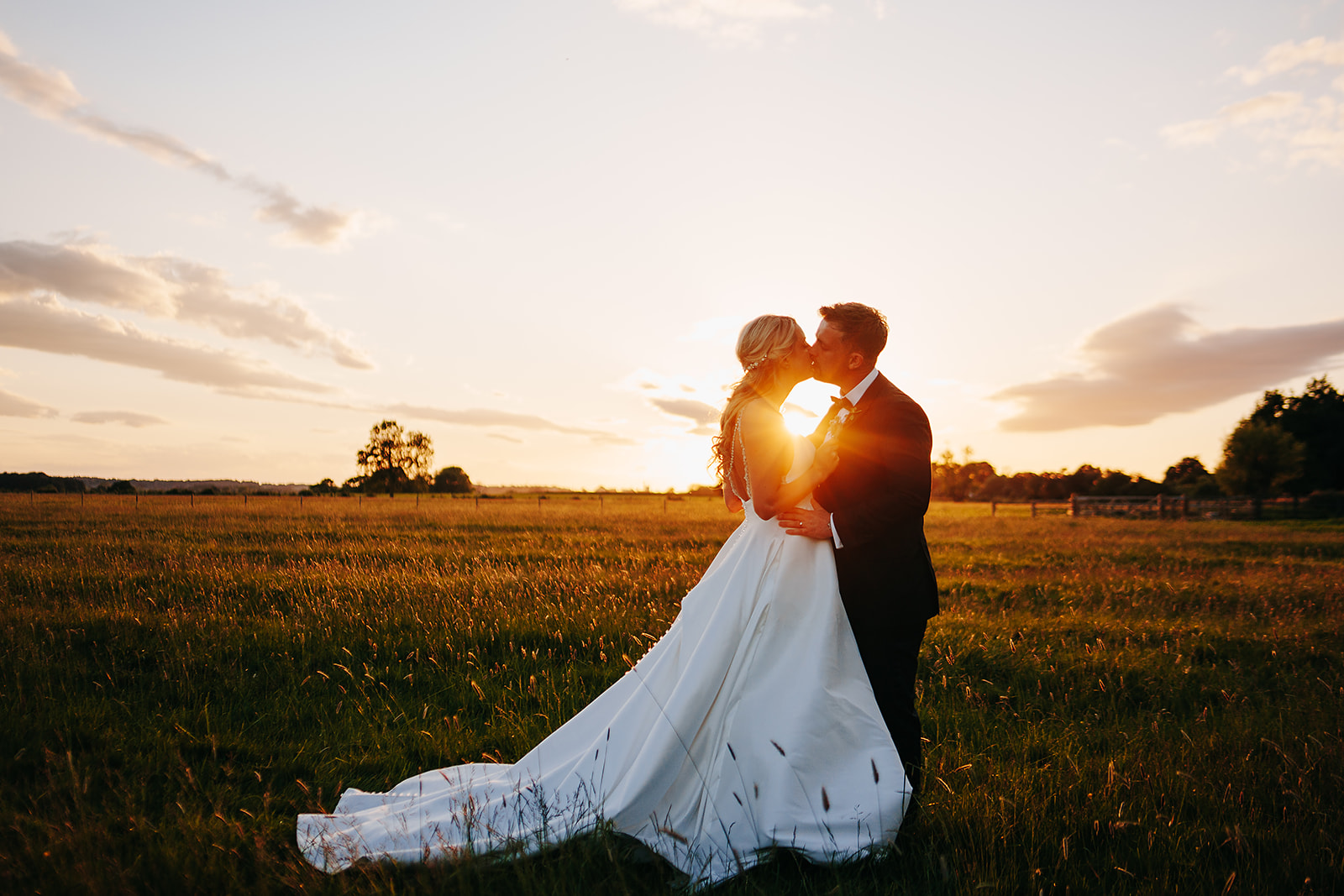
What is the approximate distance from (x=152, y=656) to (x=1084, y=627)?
1081 centimetres

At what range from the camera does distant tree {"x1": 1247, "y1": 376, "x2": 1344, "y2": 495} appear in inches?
2413

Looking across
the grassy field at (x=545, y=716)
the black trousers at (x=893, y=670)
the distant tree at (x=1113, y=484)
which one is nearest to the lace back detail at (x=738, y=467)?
the black trousers at (x=893, y=670)

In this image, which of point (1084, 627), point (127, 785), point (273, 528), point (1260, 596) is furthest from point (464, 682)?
point (273, 528)

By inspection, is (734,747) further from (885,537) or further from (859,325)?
(859,325)

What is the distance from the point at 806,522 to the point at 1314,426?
88134mm

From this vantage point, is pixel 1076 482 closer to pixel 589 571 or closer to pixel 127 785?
pixel 589 571

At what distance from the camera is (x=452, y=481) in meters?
114

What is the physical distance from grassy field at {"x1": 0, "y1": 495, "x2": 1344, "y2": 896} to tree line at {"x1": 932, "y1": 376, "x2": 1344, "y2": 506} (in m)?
46.0

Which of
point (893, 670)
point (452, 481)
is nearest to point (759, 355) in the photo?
point (893, 670)

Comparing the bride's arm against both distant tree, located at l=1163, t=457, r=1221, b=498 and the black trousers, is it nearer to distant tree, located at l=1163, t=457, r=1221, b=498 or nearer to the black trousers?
the black trousers

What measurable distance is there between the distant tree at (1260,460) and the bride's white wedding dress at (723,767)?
69088 mm

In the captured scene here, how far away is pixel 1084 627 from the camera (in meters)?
8.72

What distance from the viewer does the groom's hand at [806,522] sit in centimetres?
374

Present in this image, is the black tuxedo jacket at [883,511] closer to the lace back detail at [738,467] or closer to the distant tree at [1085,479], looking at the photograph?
the lace back detail at [738,467]
